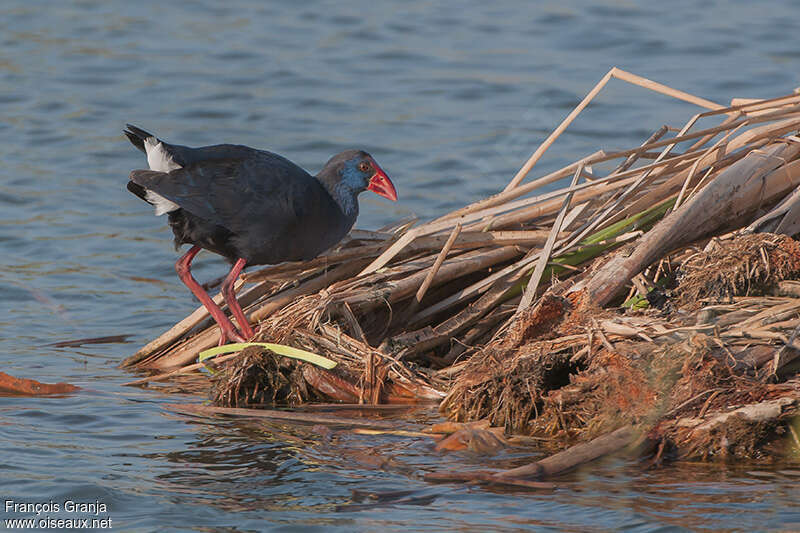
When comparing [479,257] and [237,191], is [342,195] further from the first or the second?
[479,257]

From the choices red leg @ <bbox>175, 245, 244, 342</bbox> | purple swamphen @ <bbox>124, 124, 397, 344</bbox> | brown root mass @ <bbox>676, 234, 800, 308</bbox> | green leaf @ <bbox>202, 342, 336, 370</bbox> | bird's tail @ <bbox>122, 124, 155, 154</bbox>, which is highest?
bird's tail @ <bbox>122, 124, 155, 154</bbox>

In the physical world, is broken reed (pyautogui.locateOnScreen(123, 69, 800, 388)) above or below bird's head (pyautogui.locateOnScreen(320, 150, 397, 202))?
below

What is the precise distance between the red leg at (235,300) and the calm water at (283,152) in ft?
1.73

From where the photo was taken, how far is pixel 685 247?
4762mm

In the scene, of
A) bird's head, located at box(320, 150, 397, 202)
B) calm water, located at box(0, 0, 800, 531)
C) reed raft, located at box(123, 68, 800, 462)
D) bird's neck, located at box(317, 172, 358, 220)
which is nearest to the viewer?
calm water, located at box(0, 0, 800, 531)

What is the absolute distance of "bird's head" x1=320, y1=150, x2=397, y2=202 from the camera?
5574mm

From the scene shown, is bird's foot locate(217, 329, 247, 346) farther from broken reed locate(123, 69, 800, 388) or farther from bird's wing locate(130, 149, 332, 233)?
bird's wing locate(130, 149, 332, 233)

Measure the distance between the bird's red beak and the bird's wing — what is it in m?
0.47

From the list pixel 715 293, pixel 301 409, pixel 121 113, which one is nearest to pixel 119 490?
pixel 301 409

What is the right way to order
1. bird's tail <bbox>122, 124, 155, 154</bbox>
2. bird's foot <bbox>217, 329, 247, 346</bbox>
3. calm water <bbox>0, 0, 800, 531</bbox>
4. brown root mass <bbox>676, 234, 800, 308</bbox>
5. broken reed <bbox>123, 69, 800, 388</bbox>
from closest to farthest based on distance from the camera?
calm water <bbox>0, 0, 800, 531</bbox>
brown root mass <bbox>676, 234, 800, 308</bbox>
broken reed <bbox>123, 69, 800, 388</bbox>
bird's foot <bbox>217, 329, 247, 346</bbox>
bird's tail <bbox>122, 124, 155, 154</bbox>

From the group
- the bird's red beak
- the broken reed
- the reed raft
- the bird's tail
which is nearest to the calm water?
the reed raft

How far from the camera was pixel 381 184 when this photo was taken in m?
5.71

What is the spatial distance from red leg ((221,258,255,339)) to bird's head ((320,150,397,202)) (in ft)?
2.19

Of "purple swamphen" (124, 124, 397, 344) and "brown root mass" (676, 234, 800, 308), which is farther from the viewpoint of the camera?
"purple swamphen" (124, 124, 397, 344)
